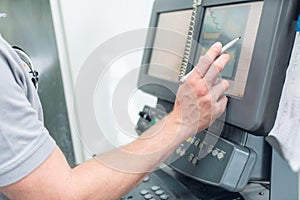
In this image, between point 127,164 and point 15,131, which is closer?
point 15,131

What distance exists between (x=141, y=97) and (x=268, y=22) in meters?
0.95

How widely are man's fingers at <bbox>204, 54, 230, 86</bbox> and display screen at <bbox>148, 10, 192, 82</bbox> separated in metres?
0.25

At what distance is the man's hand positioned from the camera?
71 cm

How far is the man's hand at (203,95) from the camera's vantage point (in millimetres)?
706

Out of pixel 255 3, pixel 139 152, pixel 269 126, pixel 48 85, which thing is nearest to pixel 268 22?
pixel 255 3

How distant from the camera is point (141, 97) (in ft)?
5.09

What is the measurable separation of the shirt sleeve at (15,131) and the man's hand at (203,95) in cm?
29

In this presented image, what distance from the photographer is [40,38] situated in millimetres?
1565

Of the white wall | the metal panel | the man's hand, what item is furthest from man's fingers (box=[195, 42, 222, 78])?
the metal panel

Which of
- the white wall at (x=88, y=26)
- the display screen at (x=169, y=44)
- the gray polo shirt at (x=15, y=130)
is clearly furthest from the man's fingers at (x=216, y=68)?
the white wall at (x=88, y=26)

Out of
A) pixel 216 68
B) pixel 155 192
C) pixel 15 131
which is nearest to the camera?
pixel 15 131

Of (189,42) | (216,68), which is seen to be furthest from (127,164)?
(189,42)

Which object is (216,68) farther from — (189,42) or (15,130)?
(15,130)

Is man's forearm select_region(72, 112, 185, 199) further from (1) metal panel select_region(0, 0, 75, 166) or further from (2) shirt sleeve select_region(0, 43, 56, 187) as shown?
(1) metal panel select_region(0, 0, 75, 166)
